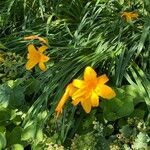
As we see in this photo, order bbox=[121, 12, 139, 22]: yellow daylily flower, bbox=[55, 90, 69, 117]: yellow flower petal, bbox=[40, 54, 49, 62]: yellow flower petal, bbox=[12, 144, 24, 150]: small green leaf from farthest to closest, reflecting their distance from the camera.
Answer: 1. bbox=[121, 12, 139, 22]: yellow daylily flower
2. bbox=[40, 54, 49, 62]: yellow flower petal
3. bbox=[12, 144, 24, 150]: small green leaf
4. bbox=[55, 90, 69, 117]: yellow flower petal

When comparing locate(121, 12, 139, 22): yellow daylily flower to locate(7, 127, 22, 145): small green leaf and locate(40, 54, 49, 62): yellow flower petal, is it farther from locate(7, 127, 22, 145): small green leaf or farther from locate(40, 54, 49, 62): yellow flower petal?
locate(7, 127, 22, 145): small green leaf

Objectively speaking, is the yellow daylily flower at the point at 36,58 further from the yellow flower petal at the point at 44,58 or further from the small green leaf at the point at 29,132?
the small green leaf at the point at 29,132

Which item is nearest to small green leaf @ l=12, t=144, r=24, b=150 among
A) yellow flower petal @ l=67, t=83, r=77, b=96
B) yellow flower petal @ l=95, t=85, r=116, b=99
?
yellow flower petal @ l=67, t=83, r=77, b=96

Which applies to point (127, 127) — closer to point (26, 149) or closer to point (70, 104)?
point (70, 104)

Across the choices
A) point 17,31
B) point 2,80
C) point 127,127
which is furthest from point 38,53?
point 17,31

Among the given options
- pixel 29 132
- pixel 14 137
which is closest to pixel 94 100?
pixel 29 132

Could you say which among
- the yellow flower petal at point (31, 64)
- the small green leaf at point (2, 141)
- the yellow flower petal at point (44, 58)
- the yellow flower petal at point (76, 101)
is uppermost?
the yellow flower petal at point (44, 58)

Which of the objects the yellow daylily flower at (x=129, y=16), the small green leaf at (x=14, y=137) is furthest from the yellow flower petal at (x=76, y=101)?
the yellow daylily flower at (x=129, y=16)

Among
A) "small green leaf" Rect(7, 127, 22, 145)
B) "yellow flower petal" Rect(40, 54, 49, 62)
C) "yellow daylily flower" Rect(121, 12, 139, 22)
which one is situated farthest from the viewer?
"yellow daylily flower" Rect(121, 12, 139, 22)
